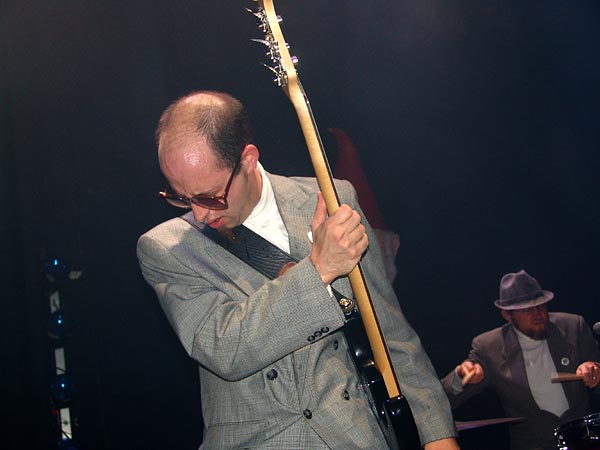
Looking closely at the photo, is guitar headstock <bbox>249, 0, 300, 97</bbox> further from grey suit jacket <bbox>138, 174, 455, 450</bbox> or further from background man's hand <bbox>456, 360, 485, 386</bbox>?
background man's hand <bbox>456, 360, 485, 386</bbox>

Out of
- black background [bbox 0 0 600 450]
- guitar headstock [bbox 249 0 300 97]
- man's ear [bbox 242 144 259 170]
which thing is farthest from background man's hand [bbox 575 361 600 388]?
guitar headstock [bbox 249 0 300 97]

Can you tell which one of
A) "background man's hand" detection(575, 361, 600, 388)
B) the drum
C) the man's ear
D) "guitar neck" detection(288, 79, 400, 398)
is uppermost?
the man's ear

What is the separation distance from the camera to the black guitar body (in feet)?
5.98

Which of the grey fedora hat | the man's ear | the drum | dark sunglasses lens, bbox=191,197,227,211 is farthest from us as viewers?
the grey fedora hat

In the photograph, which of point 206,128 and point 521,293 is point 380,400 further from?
point 521,293

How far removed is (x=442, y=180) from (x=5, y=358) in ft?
11.4

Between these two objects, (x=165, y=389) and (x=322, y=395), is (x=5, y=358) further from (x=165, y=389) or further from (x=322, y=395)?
(x=322, y=395)

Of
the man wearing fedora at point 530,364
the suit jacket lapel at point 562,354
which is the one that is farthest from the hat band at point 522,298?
the suit jacket lapel at point 562,354

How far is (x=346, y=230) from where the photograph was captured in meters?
1.86

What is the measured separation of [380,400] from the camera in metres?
1.91

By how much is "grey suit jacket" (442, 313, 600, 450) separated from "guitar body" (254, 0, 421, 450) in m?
3.41

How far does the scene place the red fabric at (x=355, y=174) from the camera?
16.9 feet

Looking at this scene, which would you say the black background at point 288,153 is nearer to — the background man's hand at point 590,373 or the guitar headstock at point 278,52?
the background man's hand at point 590,373

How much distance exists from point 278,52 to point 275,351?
904 millimetres
